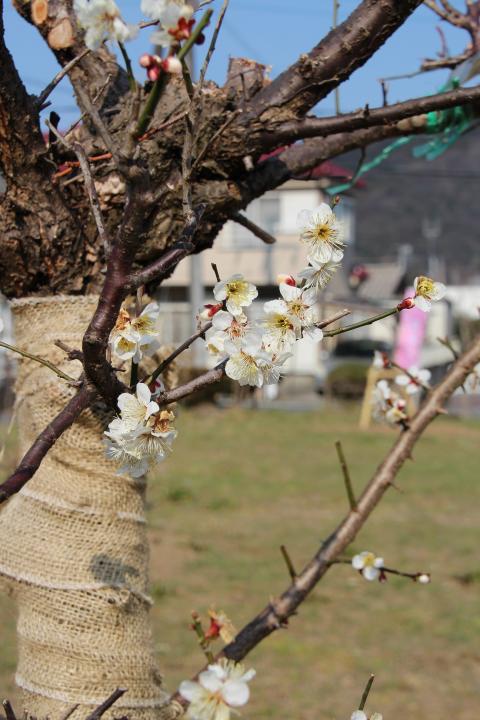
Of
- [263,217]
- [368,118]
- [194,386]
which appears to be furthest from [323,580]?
[263,217]

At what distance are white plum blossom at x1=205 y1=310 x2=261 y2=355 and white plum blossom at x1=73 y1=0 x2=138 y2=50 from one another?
0.35 m

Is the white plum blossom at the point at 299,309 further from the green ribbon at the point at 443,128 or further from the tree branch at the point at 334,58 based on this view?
the green ribbon at the point at 443,128

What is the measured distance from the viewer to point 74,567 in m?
1.66

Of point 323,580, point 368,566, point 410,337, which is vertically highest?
point 368,566

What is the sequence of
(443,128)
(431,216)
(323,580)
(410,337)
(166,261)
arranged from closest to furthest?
(166,261) < (443,128) < (323,580) < (410,337) < (431,216)

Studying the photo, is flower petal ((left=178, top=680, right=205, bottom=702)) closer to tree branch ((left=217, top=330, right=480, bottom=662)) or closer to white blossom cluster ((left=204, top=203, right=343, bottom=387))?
white blossom cluster ((left=204, top=203, right=343, bottom=387))

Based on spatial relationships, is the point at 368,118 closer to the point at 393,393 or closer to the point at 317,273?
the point at 317,273

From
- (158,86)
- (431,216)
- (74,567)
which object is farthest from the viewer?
(431,216)

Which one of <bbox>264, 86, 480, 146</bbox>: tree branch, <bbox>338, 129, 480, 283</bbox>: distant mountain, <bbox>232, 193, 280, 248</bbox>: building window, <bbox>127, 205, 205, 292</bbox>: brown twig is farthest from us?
<bbox>338, 129, 480, 283</bbox>: distant mountain

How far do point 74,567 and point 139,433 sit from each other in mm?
692

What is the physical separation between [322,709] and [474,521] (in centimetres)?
474

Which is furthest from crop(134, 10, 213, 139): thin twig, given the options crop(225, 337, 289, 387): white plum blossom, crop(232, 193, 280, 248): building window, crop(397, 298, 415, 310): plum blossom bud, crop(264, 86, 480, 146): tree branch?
crop(232, 193, 280, 248): building window

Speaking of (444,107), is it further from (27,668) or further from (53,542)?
(27,668)

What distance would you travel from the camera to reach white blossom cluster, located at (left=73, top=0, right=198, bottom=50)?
85 cm
